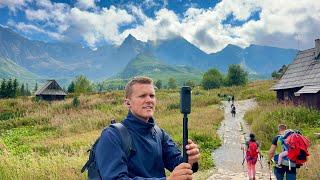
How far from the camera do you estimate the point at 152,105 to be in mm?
3375

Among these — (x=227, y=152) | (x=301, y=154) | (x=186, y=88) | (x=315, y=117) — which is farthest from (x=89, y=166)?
(x=315, y=117)

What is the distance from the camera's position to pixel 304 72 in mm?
34625

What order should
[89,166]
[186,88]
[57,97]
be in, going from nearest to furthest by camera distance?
[186,88], [89,166], [57,97]

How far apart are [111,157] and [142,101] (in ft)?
2.08

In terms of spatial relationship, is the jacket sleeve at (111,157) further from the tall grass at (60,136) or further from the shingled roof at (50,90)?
the shingled roof at (50,90)

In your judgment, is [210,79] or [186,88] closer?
[186,88]

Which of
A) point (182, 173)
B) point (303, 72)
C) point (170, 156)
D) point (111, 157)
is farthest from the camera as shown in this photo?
point (303, 72)

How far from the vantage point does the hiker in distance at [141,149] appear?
2877 millimetres

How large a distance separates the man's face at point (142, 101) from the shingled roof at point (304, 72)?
29.3m

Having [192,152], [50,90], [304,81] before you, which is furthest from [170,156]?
[50,90]

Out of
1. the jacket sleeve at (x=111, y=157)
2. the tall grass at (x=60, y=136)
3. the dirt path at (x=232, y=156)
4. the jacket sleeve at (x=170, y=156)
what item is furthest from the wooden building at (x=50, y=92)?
the jacket sleeve at (x=111, y=157)

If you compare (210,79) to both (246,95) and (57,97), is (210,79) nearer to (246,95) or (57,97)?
(246,95)

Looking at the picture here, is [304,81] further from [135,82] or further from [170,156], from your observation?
[135,82]

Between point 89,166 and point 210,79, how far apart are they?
313 ft
